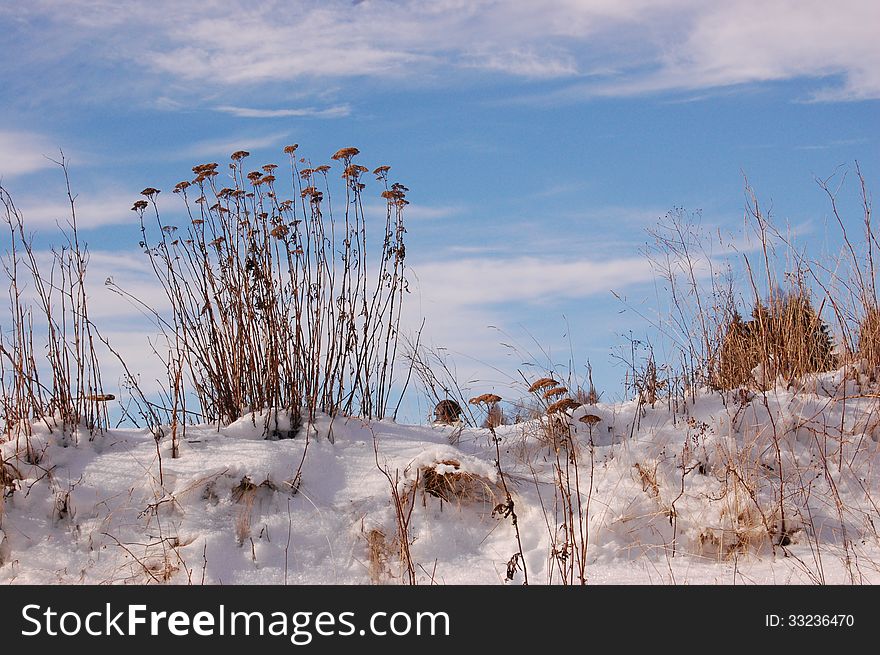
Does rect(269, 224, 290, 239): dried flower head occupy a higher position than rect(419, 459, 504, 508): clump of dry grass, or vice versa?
rect(269, 224, 290, 239): dried flower head

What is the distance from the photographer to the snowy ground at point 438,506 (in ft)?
11.9

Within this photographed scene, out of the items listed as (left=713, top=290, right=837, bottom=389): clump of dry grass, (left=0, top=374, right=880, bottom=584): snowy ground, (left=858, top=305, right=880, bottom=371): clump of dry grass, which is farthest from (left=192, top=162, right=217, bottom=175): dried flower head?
(left=858, top=305, right=880, bottom=371): clump of dry grass

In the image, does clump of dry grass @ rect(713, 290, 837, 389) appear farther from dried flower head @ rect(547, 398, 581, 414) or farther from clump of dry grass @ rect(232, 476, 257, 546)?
clump of dry grass @ rect(232, 476, 257, 546)

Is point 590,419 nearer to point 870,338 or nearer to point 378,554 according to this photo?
point 378,554

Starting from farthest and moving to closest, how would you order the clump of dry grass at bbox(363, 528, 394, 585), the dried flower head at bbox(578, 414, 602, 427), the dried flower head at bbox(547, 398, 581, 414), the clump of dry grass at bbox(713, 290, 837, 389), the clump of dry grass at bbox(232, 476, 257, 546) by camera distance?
the clump of dry grass at bbox(713, 290, 837, 389) → the dried flower head at bbox(578, 414, 602, 427) → the dried flower head at bbox(547, 398, 581, 414) → the clump of dry grass at bbox(232, 476, 257, 546) → the clump of dry grass at bbox(363, 528, 394, 585)

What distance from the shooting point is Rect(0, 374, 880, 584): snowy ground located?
3.62m

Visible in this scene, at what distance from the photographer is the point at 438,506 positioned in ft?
13.3

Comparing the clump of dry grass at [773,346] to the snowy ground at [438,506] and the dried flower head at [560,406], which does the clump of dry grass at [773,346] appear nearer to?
the snowy ground at [438,506]

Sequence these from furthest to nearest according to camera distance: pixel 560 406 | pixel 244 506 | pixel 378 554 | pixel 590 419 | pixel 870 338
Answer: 1. pixel 870 338
2. pixel 590 419
3. pixel 560 406
4. pixel 244 506
5. pixel 378 554

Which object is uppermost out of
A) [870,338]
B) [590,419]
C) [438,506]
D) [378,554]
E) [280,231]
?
[280,231]

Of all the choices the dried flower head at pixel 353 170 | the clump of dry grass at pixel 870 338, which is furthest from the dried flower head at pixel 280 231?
the clump of dry grass at pixel 870 338

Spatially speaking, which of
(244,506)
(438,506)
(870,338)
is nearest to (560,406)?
(438,506)

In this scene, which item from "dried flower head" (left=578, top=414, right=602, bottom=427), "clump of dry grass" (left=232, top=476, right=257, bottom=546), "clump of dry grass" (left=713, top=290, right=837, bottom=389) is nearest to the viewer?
"clump of dry grass" (left=232, top=476, right=257, bottom=546)

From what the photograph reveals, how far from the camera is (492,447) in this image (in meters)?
4.84
